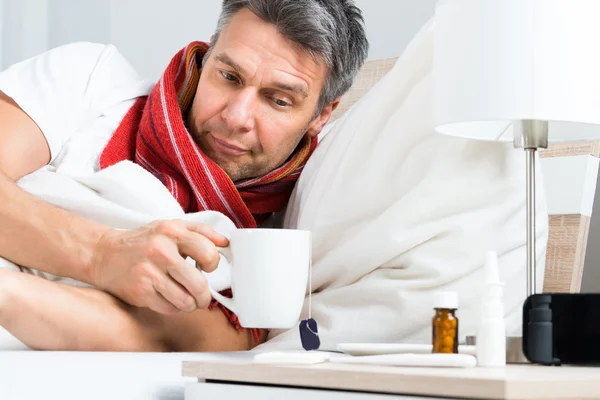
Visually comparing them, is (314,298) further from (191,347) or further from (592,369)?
(592,369)

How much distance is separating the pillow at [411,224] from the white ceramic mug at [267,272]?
0.72 feet

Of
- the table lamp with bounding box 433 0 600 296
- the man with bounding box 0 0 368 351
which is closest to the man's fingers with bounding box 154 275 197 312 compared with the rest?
the man with bounding box 0 0 368 351

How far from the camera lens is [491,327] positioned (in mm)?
743

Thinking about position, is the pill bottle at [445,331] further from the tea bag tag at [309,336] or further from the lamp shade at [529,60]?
the lamp shade at [529,60]

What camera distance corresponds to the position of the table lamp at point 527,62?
976 mm

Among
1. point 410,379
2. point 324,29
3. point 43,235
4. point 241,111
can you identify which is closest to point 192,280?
point 43,235

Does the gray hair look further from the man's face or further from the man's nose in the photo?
the man's nose

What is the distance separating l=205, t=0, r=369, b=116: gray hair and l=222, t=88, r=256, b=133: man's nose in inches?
5.1

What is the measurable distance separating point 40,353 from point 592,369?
1.78 feet

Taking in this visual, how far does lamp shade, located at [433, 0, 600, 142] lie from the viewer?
0.98 meters

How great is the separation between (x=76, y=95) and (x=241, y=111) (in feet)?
1.04

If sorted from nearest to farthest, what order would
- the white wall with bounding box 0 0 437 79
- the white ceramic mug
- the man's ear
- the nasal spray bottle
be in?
the nasal spray bottle → the white ceramic mug → the man's ear → the white wall with bounding box 0 0 437 79

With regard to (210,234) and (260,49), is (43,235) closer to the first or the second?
(210,234)

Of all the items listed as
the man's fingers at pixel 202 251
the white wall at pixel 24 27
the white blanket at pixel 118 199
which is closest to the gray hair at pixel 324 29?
the white blanket at pixel 118 199
